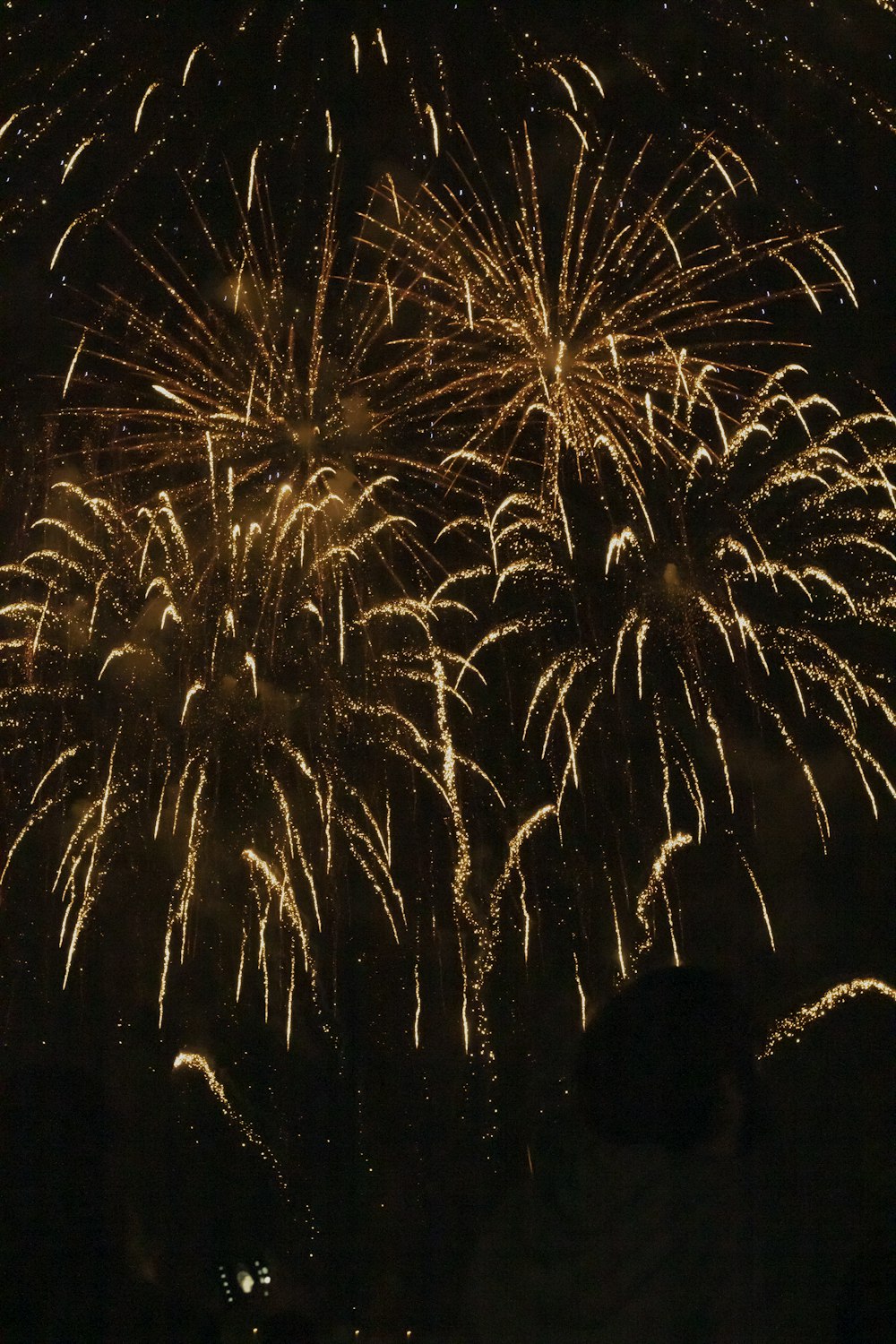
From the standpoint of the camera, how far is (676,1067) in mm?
10266

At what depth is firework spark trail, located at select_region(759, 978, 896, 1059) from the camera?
36.5ft

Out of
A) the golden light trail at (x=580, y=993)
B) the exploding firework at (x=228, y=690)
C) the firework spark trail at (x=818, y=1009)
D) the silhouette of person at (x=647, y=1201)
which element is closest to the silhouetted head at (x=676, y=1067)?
the silhouette of person at (x=647, y=1201)

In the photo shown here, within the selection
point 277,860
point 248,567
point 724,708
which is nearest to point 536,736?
point 724,708

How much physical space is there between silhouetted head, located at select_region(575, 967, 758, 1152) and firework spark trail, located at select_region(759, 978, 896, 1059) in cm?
25

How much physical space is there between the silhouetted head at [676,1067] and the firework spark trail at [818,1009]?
9.8 inches

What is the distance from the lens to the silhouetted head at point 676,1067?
10.6 m

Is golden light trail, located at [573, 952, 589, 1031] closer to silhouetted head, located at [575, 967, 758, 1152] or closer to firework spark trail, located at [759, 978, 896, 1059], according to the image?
silhouetted head, located at [575, 967, 758, 1152]

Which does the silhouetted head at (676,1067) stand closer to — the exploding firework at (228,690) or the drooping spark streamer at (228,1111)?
the exploding firework at (228,690)

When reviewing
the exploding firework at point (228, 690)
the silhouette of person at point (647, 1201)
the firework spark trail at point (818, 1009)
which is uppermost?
the exploding firework at point (228, 690)

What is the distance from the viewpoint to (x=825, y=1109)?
36.2ft

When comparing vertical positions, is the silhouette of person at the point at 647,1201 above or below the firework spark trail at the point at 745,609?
below

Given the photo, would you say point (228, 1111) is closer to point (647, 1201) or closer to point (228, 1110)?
point (228, 1110)

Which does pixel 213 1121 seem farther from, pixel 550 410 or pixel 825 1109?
pixel 550 410

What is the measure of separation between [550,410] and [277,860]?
4.16m
